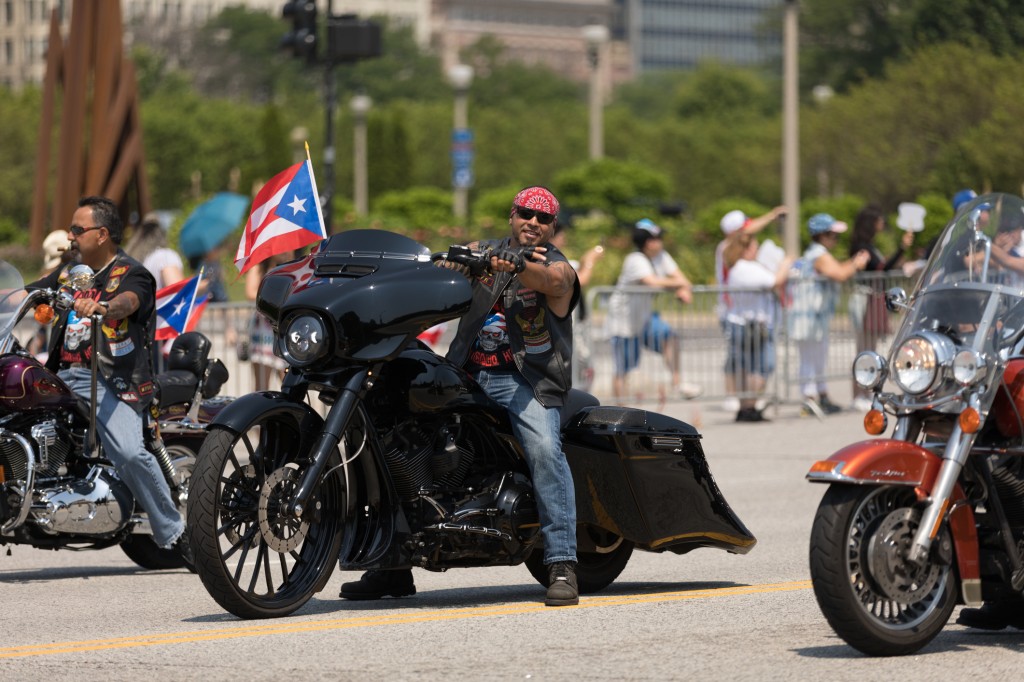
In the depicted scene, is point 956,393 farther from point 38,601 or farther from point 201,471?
point 38,601

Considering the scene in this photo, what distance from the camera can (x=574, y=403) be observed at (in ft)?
27.5

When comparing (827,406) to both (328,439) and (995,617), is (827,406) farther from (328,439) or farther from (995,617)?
(328,439)

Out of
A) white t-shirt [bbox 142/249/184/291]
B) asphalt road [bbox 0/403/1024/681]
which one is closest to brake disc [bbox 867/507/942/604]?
asphalt road [bbox 0/403/1024/681]

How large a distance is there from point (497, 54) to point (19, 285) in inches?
5064

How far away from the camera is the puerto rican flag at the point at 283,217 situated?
9.05 m

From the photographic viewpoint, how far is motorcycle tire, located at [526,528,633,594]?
8586 mm

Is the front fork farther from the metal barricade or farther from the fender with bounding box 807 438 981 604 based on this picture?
the metal barricade

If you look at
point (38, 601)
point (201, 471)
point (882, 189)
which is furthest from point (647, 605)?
point (882, 189)

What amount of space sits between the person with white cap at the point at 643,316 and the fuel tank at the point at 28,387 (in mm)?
8087

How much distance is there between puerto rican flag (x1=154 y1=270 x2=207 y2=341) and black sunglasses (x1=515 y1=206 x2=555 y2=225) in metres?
2.86

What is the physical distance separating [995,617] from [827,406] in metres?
11.0

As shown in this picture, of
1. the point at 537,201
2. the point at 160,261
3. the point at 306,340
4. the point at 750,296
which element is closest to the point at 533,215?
the point at 537,201

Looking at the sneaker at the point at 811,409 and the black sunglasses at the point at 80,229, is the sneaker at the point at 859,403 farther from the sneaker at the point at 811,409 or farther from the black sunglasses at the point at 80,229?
the black sunglasses at the point at 80,229

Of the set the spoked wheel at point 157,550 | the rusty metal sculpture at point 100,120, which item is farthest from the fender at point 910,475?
the rusty metal sculpture at point 100,120
